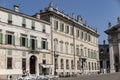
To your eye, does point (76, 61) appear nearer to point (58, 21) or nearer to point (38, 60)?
point (58, 21)

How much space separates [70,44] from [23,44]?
1464cm

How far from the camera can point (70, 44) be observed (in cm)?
5216

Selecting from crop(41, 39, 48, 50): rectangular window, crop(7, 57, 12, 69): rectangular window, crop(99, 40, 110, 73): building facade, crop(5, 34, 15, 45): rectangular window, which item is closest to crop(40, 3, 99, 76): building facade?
crop(41, 39, 48, 50): rectangular window

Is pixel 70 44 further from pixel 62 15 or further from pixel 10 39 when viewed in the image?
pixel 10 39

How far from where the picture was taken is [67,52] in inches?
1993

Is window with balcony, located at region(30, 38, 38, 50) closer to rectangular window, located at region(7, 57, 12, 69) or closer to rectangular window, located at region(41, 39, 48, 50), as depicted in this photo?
rectangular window, located at region(41, 39, 48, 50)

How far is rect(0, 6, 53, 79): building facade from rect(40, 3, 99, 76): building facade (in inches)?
75.9

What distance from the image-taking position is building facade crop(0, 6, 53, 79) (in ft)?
119

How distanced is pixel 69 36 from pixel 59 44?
4.76 metres

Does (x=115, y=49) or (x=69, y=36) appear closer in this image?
(x=69, y=36)

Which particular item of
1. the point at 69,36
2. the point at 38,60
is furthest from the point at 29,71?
the point at 69,36

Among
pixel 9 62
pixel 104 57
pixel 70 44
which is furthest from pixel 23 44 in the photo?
pixel 104 57

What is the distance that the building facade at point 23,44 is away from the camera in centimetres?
3619

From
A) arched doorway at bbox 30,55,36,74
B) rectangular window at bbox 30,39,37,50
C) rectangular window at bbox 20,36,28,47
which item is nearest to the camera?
rectangular window at bbox 20,36,28,47
